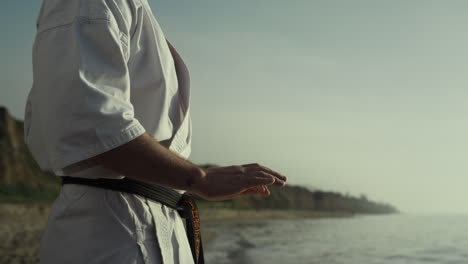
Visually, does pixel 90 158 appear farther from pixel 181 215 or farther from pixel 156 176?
pixel 181 215

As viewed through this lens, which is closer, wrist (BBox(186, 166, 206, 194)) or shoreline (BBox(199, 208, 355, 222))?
wrist (BBox(186, 166, 206, 194))

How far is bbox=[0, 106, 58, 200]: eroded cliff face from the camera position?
31109 millimetres

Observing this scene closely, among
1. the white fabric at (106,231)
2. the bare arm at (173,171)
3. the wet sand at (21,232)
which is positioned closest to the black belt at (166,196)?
the white fabric at (106,231)

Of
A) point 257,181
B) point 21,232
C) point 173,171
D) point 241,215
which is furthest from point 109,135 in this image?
point 241,215

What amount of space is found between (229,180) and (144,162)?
263 millimetres

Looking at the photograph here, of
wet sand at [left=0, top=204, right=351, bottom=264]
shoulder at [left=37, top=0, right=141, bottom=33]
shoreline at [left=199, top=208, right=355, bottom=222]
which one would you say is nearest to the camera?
shoulder at [left=37, top=0, right=141, bottom=33]

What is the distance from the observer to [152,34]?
1.74 metres

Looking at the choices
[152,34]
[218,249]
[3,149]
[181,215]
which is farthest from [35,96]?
[3,149]

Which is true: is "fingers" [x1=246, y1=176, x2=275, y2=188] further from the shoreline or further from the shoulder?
the shoreline

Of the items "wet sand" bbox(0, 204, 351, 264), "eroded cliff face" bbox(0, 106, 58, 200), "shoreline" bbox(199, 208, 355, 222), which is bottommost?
"shoreline" bbox(199, 208, 355, 222)

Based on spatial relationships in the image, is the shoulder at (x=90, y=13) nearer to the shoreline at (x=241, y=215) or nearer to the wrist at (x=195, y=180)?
the wrist at (x=195, y=180)

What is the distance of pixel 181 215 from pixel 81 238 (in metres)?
0.42

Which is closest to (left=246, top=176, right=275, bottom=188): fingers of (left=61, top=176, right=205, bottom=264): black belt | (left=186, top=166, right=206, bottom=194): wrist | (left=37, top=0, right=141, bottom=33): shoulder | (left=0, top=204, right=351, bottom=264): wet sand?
(left=186, top=166, right=206, bottom=194): wrist

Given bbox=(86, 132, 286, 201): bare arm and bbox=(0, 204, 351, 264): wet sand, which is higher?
bbox=(86, 132, 286, 201): bare arm
